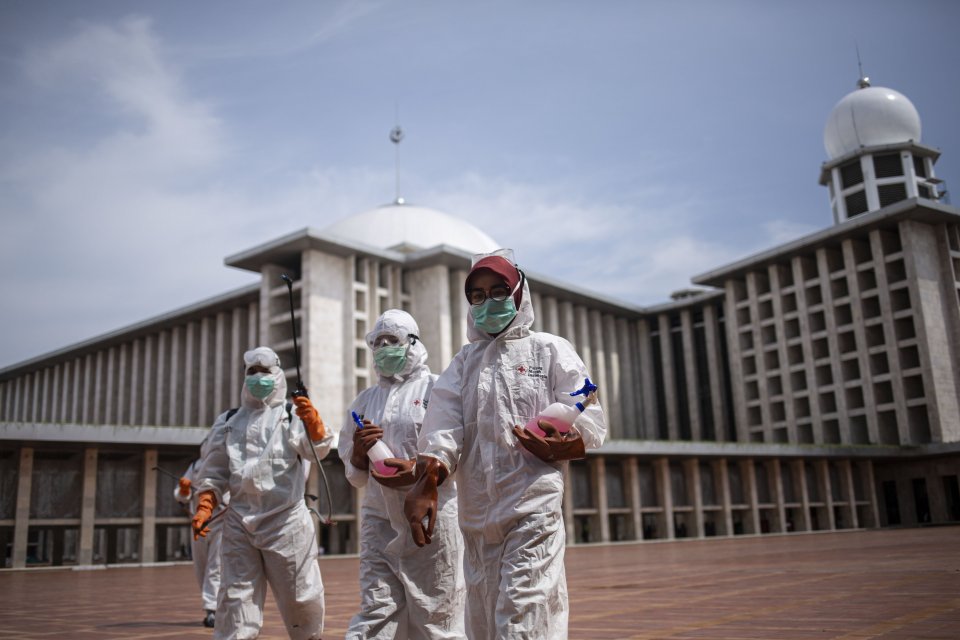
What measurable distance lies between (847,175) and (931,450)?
61.4 ft

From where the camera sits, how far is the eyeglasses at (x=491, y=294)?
423 cm

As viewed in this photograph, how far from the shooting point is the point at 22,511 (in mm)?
22281

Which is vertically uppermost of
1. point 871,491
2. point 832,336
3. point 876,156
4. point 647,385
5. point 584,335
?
point 876,156

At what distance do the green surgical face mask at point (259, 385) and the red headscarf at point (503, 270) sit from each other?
285cm

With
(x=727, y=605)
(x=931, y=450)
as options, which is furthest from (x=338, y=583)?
(x=931, y=450)

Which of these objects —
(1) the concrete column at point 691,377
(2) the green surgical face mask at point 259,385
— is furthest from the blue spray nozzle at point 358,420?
(1) the concrete column at point 691,377

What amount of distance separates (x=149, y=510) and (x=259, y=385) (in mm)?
19669

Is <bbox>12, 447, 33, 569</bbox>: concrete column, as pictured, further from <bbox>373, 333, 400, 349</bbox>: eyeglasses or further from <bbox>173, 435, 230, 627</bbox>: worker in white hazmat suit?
<bbox>373, 333, 400, 349</bbox>: eyeglasses

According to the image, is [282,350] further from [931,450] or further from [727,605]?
[727,605]

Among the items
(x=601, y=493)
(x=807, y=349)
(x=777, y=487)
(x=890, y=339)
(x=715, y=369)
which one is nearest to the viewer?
(x=601, y=493)

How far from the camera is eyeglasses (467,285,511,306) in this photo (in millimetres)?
4230

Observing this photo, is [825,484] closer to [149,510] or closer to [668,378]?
[668,378]

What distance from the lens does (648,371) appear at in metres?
54.5

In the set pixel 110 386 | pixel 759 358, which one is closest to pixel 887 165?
pixel 759 358
